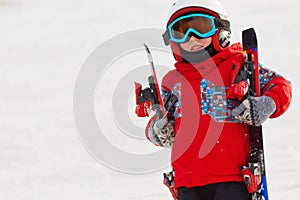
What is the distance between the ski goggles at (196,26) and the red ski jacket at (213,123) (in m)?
0.13

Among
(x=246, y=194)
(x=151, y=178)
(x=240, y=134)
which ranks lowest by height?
(x=151, y=178)

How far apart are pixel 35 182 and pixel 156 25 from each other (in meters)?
4.51

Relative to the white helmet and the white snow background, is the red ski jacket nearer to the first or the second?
the white helmet

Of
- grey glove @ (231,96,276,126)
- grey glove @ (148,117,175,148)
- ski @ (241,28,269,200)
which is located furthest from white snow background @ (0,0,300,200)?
grey glove @ (231,96,276,126)

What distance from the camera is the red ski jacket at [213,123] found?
3.41 m

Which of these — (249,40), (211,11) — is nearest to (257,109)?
(249,40)

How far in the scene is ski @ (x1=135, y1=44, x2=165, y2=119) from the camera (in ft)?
12.1

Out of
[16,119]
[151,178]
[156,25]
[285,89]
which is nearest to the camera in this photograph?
[285,89]

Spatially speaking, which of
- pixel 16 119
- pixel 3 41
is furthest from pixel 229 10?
pixel 16 119

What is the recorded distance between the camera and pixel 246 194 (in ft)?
11.1

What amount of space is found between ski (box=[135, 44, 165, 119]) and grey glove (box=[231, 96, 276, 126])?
507mm

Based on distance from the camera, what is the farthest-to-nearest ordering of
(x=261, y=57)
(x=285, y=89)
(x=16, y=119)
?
(x=261, y=57) < (x=16, y=119) < (x=285, y=89)

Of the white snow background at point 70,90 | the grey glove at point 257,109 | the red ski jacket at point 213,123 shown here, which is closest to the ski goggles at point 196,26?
the red ski jacket at point 213,123

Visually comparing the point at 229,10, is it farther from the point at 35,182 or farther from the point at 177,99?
the point at 177,99
